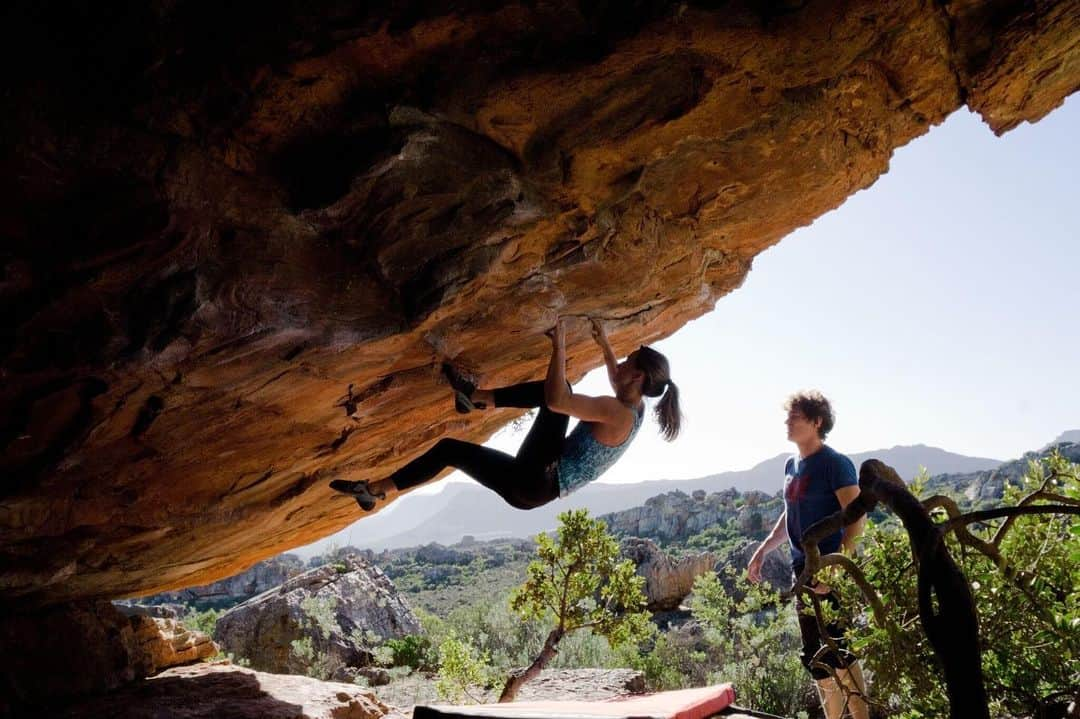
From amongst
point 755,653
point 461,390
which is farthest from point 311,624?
point 461,390

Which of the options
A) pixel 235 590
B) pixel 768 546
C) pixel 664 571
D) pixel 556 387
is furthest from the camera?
pixel 235 590

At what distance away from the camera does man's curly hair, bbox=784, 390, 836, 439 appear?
6395 mm

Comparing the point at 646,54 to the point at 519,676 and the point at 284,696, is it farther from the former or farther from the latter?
the point at 519,676

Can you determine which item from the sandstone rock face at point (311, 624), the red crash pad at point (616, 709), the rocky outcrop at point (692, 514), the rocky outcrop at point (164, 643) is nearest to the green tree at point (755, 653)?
the sandstone rock face at point (311, 624)

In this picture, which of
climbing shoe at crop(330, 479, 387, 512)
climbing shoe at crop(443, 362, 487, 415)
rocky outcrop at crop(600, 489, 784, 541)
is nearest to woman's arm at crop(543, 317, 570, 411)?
climbing shoe at crop(443, 362, 487, 415)

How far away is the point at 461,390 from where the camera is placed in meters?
6.18

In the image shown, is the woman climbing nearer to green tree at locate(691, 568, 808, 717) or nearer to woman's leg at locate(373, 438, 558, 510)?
woman's leg at locate(373, 438, 558, 510)

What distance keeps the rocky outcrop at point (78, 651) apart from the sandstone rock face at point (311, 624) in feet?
34.1

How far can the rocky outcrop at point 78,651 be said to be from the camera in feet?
24.6

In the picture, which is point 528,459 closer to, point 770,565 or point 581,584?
point 581,584

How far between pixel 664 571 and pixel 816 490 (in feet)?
90.3

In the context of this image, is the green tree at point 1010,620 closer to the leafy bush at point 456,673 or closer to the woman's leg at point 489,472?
the woman's leg at point 489,472

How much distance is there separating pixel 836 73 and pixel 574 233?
2355 mm

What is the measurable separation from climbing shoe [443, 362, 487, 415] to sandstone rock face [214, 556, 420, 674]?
15750 mm
